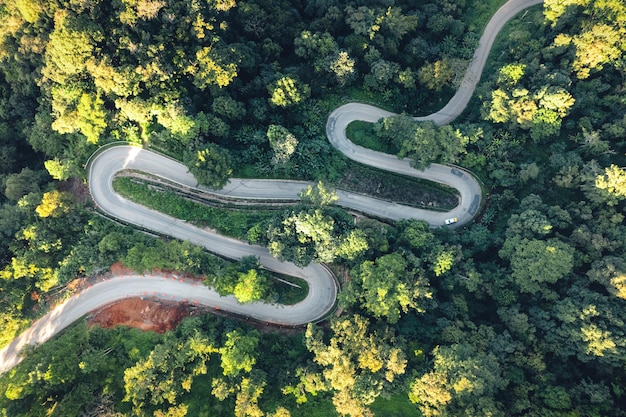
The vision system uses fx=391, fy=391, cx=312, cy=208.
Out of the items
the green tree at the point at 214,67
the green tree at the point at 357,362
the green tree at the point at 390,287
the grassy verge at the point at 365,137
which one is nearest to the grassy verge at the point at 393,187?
the grassy verge at the point at 365,137

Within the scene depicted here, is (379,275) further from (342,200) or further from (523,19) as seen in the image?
(523,19)

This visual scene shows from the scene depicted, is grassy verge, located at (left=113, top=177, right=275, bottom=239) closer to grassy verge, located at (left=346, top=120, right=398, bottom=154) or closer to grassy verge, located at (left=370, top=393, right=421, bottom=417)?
grassy verge, located at (left=346, top=120, right=398, bottom=154)

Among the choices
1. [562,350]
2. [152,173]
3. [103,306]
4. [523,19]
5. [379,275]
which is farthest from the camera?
[523,19]

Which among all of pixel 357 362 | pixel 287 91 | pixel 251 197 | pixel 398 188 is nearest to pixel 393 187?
pixel 398 188

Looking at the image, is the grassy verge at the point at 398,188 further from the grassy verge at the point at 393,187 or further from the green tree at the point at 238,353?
the green tree at the point at 238,353

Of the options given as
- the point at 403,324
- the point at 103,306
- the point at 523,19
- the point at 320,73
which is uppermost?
the point at 523,19

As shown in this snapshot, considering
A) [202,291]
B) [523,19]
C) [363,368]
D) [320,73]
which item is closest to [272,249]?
[202,291]
